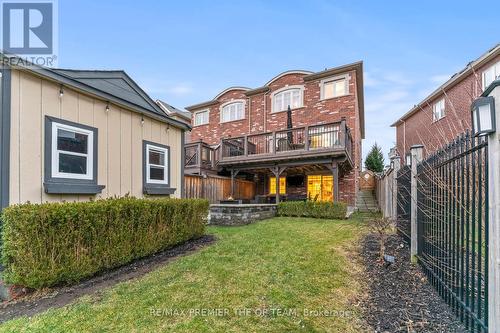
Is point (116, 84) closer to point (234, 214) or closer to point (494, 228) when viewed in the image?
point (234, 214)

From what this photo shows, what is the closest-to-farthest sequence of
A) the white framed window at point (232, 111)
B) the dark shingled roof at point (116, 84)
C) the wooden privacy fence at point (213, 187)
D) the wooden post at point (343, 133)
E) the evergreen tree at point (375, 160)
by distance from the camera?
the dark shingled roof at point (116, 84) < the wooden post at point (343, 133) < the wooden privacy fence at point (213, 187) < the white framed window at point (232, 111) < the evergreen tree at point (375, 160)

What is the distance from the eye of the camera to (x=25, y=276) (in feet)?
11.3

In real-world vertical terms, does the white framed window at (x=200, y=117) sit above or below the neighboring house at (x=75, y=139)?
above

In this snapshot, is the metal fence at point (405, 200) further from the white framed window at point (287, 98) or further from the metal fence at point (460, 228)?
the white framed window at point (287, 98)

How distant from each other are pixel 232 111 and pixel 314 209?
9515 mm

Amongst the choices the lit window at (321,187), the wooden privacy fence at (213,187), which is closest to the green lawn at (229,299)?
the wooden privacy fence at (213,187)

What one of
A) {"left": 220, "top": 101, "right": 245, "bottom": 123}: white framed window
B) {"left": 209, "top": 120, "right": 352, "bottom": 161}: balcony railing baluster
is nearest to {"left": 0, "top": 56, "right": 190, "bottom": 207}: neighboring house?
{"left": 209, "top": 120, "right": 352, "bottom": 161}: balcony railing baluster

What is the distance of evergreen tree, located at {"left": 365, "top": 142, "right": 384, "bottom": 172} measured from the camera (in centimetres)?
2703

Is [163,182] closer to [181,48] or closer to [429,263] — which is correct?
[429,263]

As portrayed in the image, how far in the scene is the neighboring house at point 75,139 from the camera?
3.96 meters

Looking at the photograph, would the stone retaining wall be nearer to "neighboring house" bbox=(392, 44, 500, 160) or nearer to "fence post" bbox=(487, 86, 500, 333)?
"neighboring house" bbox=(392, 44, 500, 160)

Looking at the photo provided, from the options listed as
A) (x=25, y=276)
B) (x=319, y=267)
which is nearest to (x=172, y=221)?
(x=25, y=276)

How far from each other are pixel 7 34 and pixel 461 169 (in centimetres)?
772

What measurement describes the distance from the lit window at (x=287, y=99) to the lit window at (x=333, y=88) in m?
1.37
